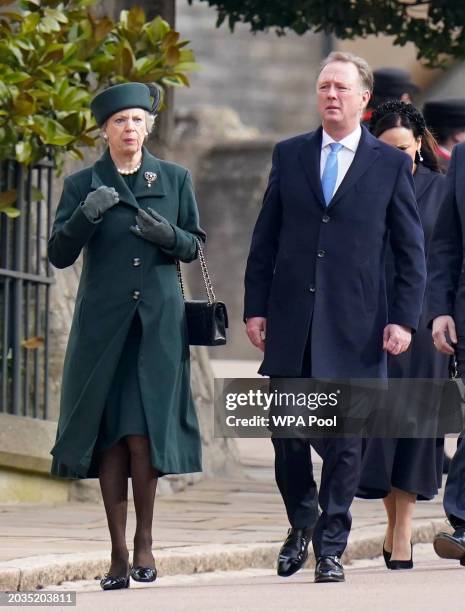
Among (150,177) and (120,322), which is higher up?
(150,177)

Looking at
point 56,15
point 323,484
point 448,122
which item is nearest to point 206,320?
point 323,484

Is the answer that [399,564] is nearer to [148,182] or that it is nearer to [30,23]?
[148,182]

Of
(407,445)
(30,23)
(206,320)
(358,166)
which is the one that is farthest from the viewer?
(30,23)

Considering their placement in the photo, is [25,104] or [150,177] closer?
[150,177]

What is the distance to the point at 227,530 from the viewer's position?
31.0 feet

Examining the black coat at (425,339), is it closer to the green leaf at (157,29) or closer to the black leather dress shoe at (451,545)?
the black leather dress shoe at (451,545)

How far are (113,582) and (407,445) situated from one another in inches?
58.9

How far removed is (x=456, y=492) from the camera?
25.4ft

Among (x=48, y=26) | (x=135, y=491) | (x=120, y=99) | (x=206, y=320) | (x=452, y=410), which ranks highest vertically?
(x=48, y=26)

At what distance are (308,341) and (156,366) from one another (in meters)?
0.57

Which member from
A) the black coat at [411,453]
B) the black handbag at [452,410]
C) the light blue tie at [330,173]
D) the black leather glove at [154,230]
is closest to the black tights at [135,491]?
the black leather glove at [154,230]

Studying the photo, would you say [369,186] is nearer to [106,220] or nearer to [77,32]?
[106,220]

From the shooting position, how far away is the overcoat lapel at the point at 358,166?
781 cm

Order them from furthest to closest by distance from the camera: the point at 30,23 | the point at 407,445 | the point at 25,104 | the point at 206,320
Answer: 1. the point at 30,23
2. the point at 25,104
3. the point at 407,445
4. the point at 206,320
